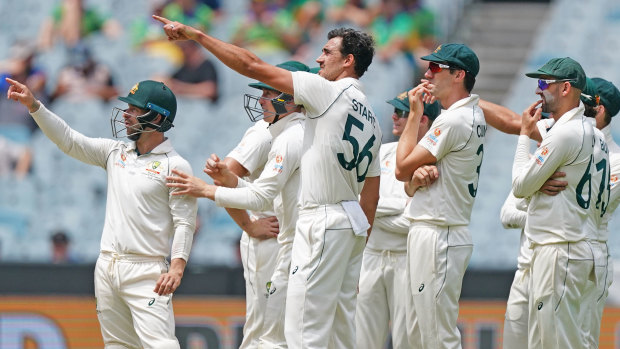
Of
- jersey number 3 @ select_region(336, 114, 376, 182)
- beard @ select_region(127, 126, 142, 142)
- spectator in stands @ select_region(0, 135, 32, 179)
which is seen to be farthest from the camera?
spectator in stands @ select_region(0, 135, 32, 179)

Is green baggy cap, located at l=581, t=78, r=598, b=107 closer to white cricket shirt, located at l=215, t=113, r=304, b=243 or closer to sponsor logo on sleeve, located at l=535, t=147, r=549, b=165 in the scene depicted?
sponsor logo on sleeve, located at l=535, t=147, r=549, b=165

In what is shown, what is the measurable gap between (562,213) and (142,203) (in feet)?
8.05

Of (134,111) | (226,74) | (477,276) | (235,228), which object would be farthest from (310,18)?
(134,111)

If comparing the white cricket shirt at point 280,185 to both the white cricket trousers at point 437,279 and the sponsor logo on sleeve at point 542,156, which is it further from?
the sponsor logo on sleeve at point 542,156

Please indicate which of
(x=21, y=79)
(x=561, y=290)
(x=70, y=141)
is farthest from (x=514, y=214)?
(x=21, y=79)

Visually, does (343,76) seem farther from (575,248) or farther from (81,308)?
(81,308)

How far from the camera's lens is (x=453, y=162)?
5582 mm

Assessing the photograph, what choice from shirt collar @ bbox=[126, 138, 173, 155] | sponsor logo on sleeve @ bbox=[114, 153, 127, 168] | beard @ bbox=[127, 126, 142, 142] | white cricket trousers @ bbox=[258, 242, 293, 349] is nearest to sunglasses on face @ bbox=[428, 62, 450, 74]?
white cricket trousers @ bbox=[258, 242, 293, 349]

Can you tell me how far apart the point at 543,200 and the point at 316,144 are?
1407mm

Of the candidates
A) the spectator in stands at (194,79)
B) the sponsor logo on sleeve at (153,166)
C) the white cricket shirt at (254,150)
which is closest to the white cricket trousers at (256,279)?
the white cricket shirt at (254,150)

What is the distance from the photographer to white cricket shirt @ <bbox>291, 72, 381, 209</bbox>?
17.0ft

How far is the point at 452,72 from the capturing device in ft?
18.7

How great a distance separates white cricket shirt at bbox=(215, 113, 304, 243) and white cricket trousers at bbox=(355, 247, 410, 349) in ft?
2.58

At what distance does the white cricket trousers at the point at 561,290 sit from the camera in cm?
555
